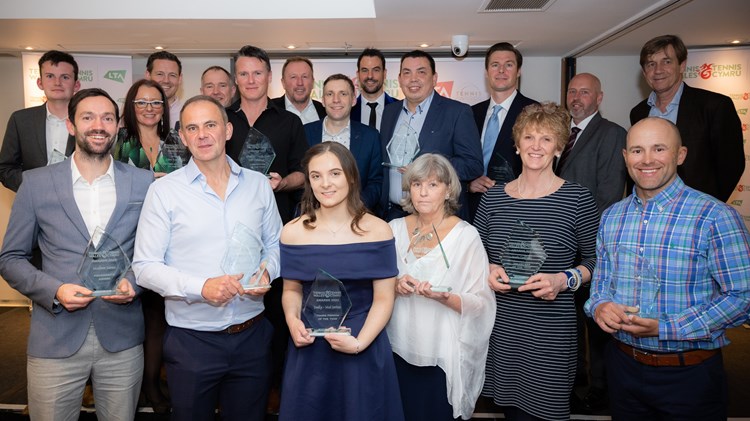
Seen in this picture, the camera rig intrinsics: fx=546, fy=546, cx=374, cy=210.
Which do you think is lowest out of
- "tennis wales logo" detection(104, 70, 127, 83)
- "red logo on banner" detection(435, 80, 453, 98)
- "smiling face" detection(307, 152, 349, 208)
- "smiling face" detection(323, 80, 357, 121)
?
"smiling face" detection(307, 152, 349, 208)

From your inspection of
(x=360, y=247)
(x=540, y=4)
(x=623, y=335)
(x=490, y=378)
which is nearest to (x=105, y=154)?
(x=360, y=247)

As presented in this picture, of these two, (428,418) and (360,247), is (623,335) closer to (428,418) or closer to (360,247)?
(428,418)

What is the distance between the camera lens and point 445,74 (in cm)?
745

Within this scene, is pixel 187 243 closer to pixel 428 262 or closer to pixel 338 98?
pixel 428 262

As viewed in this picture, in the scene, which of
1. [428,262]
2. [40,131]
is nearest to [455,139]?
[428,262]

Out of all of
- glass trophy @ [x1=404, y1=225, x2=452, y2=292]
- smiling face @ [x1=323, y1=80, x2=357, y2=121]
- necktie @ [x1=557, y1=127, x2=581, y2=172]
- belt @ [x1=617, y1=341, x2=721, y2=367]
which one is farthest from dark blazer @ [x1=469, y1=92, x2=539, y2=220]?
belt @ [x1=617, y1=341, x2=721, y2=367]

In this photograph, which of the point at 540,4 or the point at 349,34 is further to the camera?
the point at 349,34

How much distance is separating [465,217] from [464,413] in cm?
145

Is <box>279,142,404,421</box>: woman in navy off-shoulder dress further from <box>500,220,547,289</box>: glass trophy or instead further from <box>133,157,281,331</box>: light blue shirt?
<box>500,220,547,289</box>: glass trophy

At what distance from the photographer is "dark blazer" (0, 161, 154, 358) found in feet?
8.09

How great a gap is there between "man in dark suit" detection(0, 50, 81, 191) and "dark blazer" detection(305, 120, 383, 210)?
6.66 ft

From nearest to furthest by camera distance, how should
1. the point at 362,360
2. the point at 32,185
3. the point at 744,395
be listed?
the point at 362,360, the point at 32,185, the point at 744,395

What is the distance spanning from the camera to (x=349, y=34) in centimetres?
615

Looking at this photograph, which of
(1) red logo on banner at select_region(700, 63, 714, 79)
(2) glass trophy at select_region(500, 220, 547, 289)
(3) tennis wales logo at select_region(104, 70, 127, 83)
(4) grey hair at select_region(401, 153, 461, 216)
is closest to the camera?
(2) glass trophy at select_region(500, 220, 547, 289)
